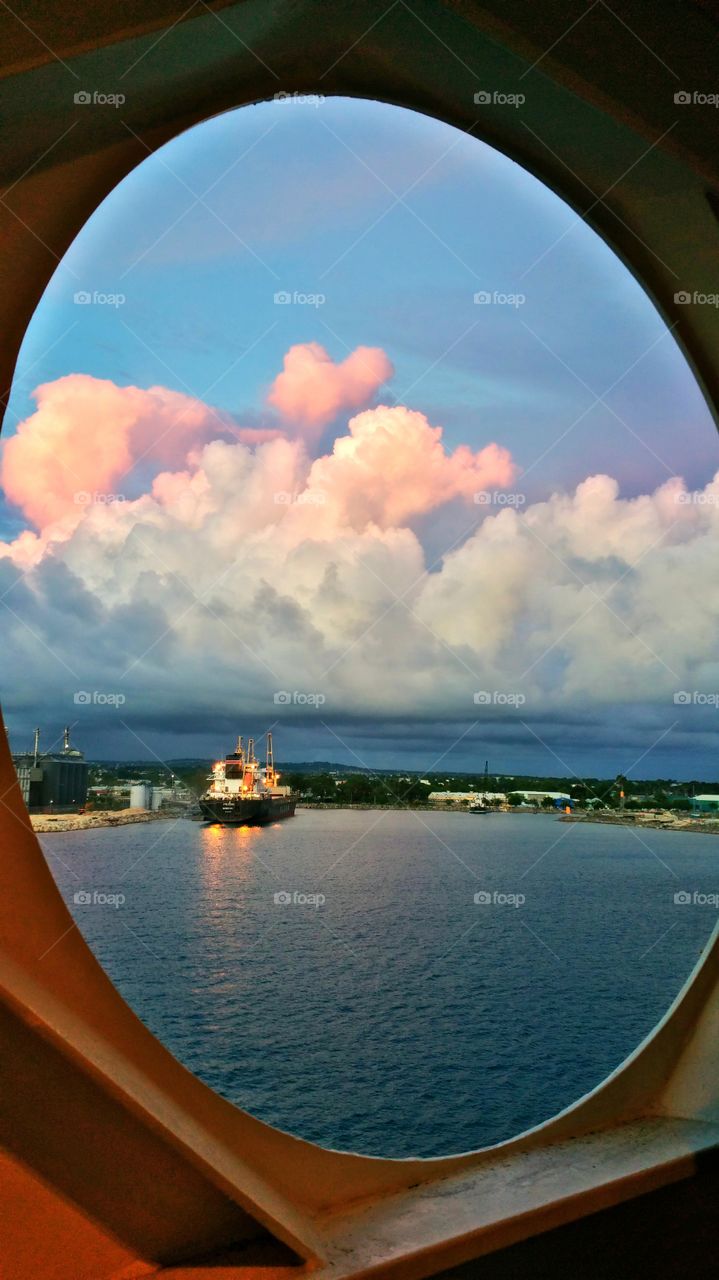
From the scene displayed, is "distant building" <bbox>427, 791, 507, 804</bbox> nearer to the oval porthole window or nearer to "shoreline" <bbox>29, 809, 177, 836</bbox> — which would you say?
the oval porthole window

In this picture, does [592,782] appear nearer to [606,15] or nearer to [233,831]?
[233,831]

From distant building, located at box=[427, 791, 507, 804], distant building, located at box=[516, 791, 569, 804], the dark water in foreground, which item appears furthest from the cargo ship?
distant building, located at box=[516, 791, 569, 804]

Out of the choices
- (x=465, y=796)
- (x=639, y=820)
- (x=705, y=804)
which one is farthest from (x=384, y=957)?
(x=705, y=804)

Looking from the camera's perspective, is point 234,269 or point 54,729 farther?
point 234,269

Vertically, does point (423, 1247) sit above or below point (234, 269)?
below

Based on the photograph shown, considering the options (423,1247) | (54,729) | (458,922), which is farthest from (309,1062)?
(423,1247)

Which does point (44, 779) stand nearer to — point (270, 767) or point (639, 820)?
point (270, 767)

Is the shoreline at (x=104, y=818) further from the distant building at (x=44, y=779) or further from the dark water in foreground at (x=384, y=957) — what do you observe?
the distant building at (x=44, y=779)
